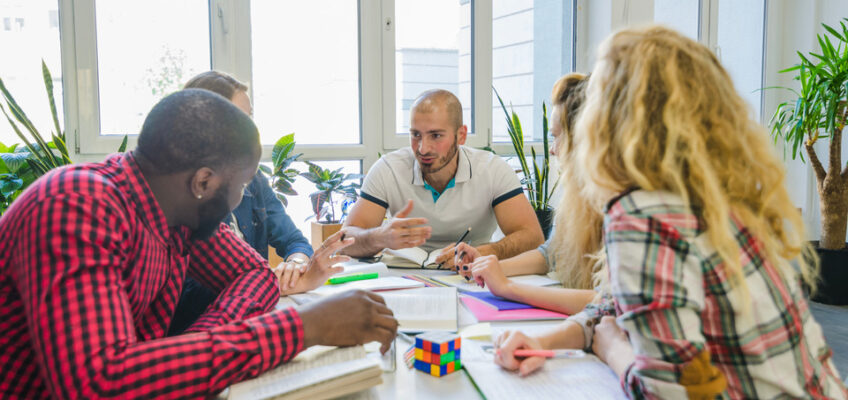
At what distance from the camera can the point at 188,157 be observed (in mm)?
962

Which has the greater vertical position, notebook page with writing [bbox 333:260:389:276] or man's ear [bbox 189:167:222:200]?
man's ear [bbox 189:167:222:200]

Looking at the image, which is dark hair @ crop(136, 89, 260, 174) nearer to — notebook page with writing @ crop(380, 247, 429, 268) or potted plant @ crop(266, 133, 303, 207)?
notebook page with writing @ crop(380, 247, 429, 268)

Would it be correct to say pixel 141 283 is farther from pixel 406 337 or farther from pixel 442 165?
pixel 442 165

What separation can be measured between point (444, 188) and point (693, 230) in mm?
1741

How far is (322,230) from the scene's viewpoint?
3.05 metres

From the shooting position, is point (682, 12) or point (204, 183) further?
point (682, 12)

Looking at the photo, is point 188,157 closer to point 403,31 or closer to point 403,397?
point 403,397

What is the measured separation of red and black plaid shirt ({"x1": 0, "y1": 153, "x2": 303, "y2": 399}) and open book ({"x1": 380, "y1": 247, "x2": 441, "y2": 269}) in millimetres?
971

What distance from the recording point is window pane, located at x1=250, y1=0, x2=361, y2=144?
327cm

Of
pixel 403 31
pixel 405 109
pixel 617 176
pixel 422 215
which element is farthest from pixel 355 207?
pixel 617 176

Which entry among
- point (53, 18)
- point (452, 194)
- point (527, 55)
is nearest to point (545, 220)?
point (452, 194)

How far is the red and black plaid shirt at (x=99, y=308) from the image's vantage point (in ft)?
2.51

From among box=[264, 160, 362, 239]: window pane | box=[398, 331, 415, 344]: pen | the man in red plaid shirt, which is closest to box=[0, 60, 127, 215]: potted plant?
box=[264, 160, 362, 239]: window pane

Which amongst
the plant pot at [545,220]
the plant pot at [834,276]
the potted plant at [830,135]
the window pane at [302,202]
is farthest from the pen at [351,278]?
the plant pot at [834,276]
